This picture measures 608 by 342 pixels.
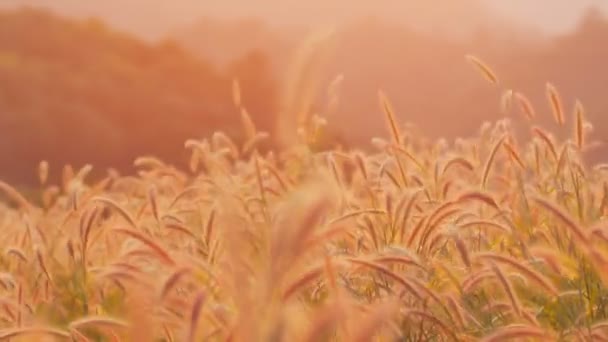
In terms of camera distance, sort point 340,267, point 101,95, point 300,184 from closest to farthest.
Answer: point 340,267 < point 300,184 < point 101,95

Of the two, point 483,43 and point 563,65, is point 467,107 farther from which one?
point 483,43

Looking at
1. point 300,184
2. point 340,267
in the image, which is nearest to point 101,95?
point 300,184

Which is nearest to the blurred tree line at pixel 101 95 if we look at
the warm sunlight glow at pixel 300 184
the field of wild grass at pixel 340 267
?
the warm sunlight glow at pixel 300 184

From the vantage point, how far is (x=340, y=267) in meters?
1.91

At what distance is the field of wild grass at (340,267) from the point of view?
1.10 m

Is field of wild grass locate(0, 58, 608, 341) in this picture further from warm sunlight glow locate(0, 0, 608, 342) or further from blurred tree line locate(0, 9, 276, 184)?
blurred tree line locate(0, 9, 276, 184)

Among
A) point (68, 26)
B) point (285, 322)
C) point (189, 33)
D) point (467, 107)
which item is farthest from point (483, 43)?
point (285, 322)

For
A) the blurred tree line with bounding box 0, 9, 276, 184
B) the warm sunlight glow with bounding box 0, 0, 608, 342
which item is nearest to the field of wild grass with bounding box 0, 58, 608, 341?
the warm sunlight glow with bounding box 0, 0, 608, 342

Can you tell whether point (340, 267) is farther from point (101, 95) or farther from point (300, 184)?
point (101, 95)

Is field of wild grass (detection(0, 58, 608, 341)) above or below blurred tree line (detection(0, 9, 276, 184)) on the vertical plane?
below

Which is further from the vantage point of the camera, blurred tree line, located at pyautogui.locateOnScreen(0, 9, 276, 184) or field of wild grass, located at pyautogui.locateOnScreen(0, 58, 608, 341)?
blurred tree line, located at pyautogui.locateOnScreen(0, 9, 276, 184)

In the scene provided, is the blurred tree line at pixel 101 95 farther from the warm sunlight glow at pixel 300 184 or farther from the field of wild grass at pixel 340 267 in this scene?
the field of wild grass at pixel 340 267

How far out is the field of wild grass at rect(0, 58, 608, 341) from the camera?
1.10m

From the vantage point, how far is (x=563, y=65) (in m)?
21.9
